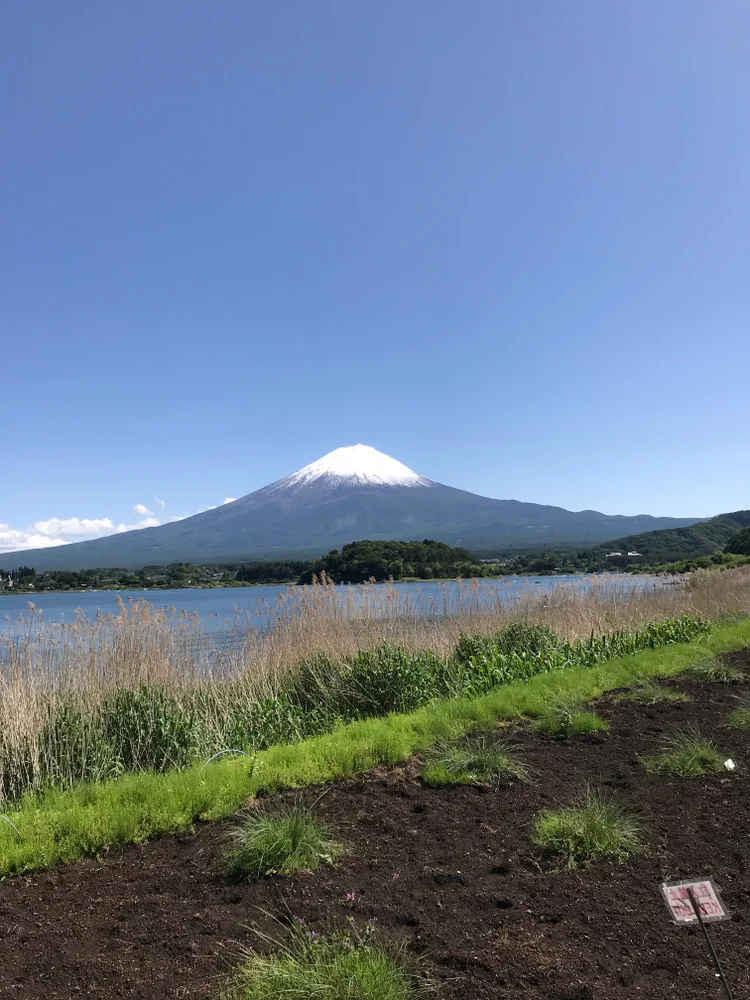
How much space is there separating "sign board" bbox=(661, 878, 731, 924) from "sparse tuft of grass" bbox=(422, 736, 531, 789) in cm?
246

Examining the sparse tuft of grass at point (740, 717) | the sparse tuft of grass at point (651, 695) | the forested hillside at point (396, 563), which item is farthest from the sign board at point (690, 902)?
the forested hillside at point (396, 563)

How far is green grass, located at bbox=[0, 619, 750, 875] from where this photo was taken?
3953 millimetres

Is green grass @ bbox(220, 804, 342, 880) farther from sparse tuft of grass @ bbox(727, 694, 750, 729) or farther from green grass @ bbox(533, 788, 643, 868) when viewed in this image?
sparse tuft of grass @ bbox(727, 694, 750, 729)

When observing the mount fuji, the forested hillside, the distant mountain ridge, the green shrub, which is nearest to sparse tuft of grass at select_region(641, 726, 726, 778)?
the green shrub

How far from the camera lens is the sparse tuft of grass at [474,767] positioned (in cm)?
456

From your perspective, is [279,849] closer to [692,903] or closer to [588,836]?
[588,836]

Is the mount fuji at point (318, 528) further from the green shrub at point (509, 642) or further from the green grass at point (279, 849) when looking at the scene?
the green grass at point (279, 849)

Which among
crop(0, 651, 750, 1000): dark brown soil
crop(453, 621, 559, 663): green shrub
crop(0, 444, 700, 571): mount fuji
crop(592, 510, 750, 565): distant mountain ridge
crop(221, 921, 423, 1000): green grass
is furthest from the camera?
crop(0, 444, 700, 571): mount fuji

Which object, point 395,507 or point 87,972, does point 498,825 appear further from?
point 395,507

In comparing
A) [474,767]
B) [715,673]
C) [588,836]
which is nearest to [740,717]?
[715,673]

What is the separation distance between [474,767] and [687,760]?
1.43 metres

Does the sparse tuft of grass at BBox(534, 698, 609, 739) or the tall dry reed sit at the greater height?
the tall dry reed

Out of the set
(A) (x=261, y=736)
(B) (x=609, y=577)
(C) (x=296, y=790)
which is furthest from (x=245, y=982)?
(B) (x=609, y=577)

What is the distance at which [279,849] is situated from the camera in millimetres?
3389
